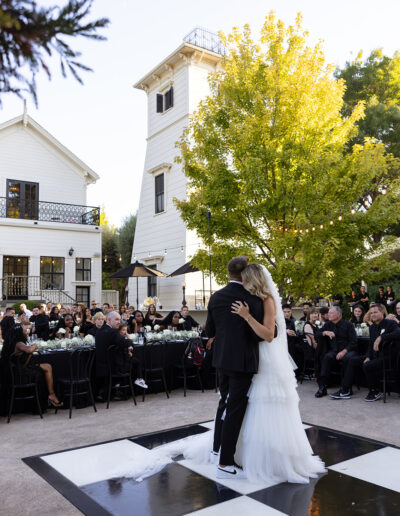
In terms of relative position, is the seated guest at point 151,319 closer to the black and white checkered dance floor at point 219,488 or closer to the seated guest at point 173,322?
the seated guest at point 173,322

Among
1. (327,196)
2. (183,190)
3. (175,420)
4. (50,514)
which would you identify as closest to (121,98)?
(50,514)

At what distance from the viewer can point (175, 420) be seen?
6410 millimetres

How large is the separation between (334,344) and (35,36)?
293 inches

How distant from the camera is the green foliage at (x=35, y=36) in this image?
7.12 feet

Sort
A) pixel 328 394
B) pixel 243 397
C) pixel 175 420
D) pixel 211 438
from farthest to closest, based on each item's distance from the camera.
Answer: pixel 328 394
pixel 175 420
pixel 211 438
pixel 243 397

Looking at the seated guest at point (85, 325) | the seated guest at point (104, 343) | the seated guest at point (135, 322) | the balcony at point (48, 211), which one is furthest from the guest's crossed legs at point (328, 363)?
the balcony at point (48, 211)

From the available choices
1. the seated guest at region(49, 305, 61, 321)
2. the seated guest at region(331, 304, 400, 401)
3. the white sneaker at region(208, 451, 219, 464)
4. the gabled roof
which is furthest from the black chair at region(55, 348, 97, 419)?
the gabled roof

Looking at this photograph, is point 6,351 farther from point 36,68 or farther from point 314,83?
point 314,83

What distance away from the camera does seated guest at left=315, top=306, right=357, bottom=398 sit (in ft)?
26.2

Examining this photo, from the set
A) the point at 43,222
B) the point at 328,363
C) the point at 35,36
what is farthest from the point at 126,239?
the point at 35,36

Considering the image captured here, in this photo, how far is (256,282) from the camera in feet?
13.7

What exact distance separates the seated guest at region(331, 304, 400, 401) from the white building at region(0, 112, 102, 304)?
15848 mm

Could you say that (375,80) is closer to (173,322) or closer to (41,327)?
(173,322)

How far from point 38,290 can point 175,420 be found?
16006 mm
